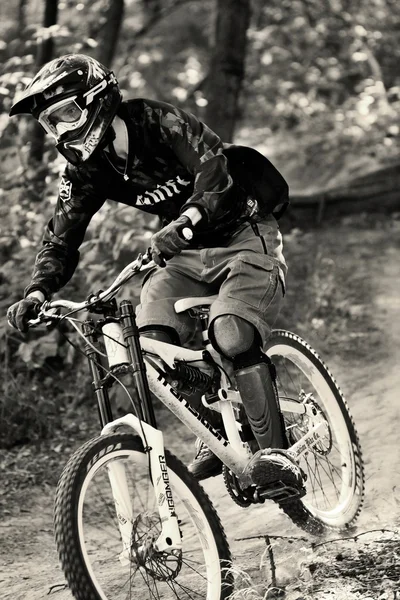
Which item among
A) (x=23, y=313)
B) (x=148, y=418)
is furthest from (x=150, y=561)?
(x=23, y=313)

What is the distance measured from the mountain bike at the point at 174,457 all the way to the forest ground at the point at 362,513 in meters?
0.19

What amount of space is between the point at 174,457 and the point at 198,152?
3.98ft

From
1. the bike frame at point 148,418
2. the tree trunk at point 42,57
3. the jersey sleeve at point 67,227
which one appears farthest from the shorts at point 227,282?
the tree trunk at point 42,57

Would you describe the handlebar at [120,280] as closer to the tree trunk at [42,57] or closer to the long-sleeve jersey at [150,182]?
the long-sleeve jersey at [150,182]

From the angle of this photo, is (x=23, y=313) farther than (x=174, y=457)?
Yes

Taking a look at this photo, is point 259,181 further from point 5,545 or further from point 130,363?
point 5,545

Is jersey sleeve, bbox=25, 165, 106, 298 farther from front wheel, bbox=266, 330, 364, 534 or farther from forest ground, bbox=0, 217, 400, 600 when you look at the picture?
forest ground, bbox=0, 217, 400, 600

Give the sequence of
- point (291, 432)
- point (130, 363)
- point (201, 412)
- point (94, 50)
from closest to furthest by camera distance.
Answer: point (130, 363), point (201, 412), point (291, 432), point (94, 50)

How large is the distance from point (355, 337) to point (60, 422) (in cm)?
256

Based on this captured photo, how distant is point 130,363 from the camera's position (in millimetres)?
2938

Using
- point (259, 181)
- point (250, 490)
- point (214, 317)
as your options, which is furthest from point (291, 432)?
point (259, 181)

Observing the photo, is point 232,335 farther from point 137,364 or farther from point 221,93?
point 221,93

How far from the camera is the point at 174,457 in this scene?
295 centimetres

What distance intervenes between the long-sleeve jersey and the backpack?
0.25 ft
